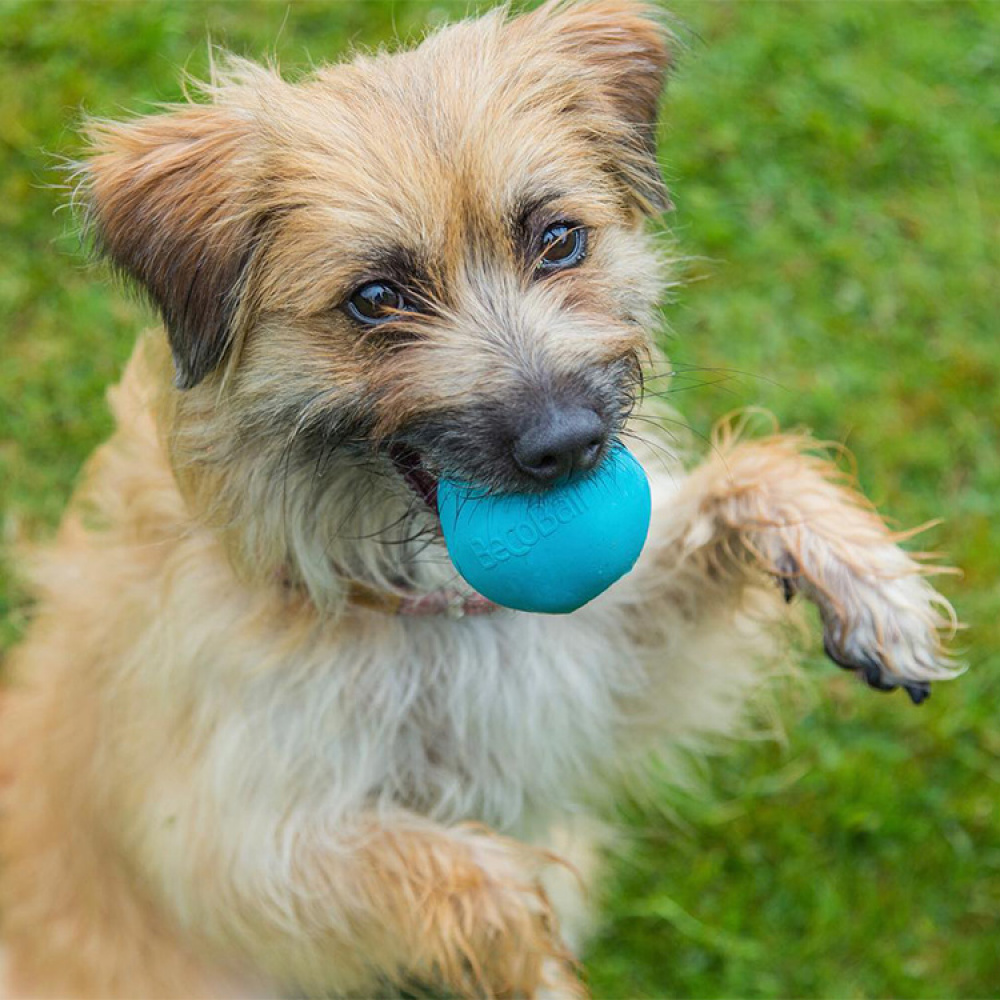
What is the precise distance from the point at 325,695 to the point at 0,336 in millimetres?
3248

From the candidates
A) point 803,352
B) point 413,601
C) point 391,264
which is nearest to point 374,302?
point 391,264

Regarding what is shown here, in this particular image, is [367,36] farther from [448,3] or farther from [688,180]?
[688,180]

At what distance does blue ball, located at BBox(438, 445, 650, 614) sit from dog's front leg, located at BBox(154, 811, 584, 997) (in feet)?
3.15

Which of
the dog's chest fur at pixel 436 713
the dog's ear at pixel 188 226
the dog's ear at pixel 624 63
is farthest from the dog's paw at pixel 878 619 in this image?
the dog's ear at pixel 188 226

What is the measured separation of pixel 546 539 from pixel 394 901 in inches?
48.8

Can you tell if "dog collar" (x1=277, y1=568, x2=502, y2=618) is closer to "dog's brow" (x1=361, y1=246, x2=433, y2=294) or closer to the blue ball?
the blue ball

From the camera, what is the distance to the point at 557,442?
9.39ft

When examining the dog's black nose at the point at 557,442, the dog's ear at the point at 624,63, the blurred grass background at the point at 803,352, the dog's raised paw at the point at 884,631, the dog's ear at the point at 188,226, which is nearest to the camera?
the dog's black nose at the point at 557,442

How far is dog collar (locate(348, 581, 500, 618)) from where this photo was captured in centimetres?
359

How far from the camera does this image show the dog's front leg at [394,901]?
141 inches

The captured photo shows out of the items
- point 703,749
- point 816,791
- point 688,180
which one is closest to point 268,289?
point 703,749

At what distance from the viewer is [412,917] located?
358cm

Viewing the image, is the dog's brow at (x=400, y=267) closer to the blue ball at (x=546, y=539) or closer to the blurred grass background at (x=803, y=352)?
the blue ball at (x=546, y=539)

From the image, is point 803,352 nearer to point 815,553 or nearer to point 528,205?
point 815,553
